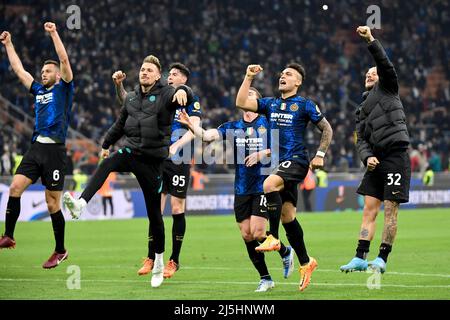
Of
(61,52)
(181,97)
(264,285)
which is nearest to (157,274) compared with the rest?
(264,285)

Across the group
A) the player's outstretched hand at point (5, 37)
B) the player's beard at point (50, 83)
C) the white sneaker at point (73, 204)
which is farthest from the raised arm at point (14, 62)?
the white sneaker at point (73, 204)

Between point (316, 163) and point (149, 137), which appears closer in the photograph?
point (316, 163)

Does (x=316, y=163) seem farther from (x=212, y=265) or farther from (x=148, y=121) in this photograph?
(x=212, y=265)

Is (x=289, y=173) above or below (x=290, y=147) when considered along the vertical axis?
below

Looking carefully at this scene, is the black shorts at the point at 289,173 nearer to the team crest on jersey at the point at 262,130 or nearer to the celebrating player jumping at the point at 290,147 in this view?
the celebrating player jumping at the point at 290,147

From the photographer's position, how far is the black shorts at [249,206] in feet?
40.9

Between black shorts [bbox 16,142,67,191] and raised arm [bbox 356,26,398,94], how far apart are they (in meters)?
4.62

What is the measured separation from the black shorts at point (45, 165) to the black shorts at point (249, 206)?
106 inches

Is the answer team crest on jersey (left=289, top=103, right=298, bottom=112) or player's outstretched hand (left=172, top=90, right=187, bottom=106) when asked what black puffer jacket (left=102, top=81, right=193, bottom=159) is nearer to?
player's outstretched hand (left=172, top=90, right=187, bottom=106)

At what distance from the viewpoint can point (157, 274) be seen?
12367 mm

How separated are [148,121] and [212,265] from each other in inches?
157

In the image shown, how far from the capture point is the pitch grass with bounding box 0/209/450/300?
11.4 meters
